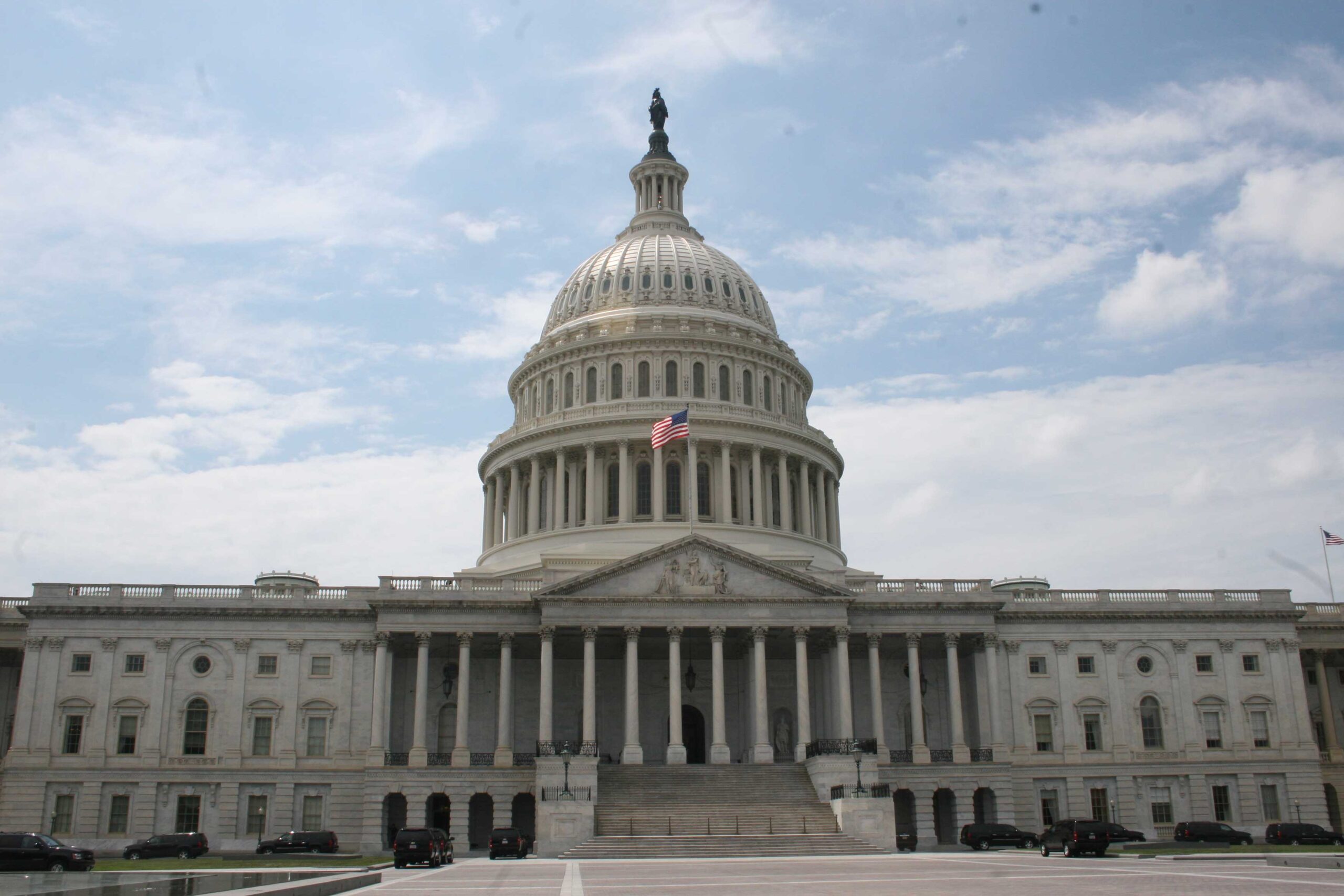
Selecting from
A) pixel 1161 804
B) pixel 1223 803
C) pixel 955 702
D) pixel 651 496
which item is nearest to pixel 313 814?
pixel 651 496

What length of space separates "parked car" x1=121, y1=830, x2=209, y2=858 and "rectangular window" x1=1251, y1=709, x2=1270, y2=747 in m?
55.0

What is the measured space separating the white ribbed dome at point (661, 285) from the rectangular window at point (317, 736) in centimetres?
3705

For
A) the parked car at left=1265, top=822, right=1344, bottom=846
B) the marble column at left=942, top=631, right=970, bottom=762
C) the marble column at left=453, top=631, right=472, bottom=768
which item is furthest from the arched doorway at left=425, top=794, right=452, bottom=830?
the parked car at left=1265, top=822, right=1344, bottom=846

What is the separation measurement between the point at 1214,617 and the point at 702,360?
36.4 m

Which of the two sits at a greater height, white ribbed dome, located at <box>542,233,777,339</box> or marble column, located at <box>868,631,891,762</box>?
white ribbed dome, located at <box>542,233,777,339</box>

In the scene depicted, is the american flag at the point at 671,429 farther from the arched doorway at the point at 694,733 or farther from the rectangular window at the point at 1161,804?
the rectangular window at the point at 1161,804

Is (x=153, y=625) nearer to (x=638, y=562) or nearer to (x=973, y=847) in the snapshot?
(x=638, y=562)

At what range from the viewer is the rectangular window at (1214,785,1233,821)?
225ft

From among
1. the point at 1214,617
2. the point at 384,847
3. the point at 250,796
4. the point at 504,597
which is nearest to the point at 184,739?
the point at 250,796

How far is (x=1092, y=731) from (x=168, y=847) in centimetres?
4741

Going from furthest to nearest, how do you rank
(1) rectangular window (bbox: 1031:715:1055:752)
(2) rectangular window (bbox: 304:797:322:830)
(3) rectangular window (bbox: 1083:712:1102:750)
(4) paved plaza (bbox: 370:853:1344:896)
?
(3) rectangular window (bbox: 1083:712:1102:750) < (1) rectangular window (bbox: 1031:715:1055:752) < (2) rectangular window (bbox: 304:797:322:830) < (4) paved plaza (bbox: 370:853:1344:896)

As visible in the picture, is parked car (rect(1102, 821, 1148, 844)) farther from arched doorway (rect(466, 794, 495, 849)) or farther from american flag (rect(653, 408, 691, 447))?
american flag (rect(653, 408, 691, 447))

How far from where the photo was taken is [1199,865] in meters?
39.0

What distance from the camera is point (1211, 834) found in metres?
60.3
